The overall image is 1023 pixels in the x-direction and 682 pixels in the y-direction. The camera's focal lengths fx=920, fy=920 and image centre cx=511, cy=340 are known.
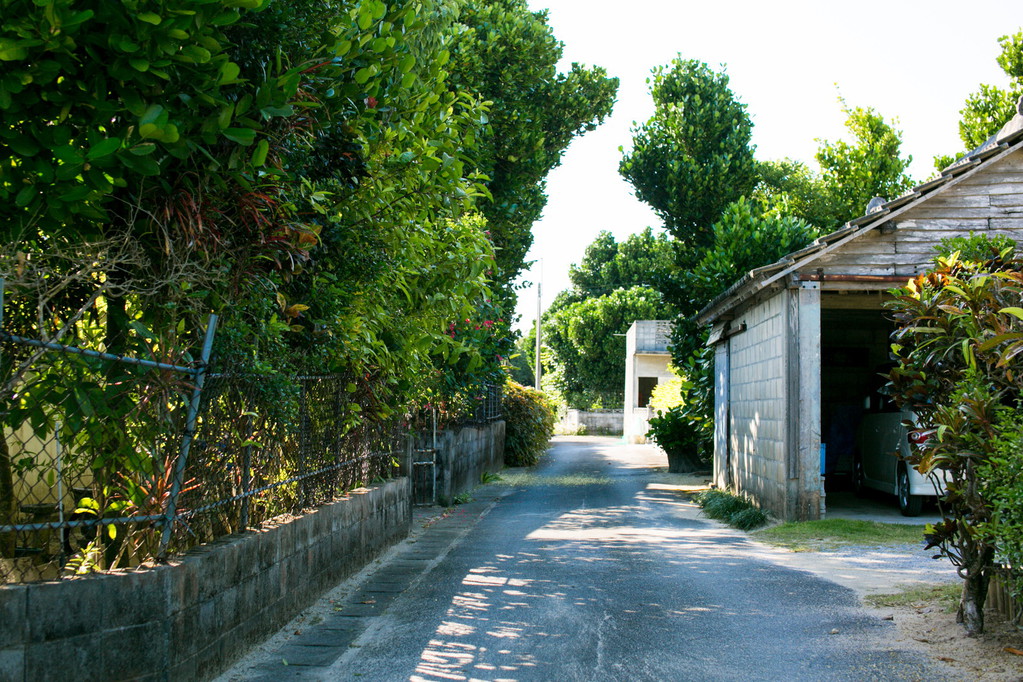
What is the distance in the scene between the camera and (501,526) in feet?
40.8

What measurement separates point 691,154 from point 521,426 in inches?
345

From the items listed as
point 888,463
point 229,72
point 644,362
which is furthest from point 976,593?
point 644,362

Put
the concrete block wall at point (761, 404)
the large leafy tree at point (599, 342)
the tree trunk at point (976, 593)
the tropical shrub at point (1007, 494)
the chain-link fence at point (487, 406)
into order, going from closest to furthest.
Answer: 1. the tropical shrub at point (1007, 494)
2. the tree trunk at point (976, 593)
3. the concrete block wall at point (761, 404)
4. the chain-link fence at point (487, 406)
5. the large leafy tree at point (599, 342)

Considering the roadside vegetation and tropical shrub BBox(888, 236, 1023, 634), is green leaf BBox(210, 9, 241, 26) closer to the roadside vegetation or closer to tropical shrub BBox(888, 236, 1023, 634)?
the roadside vegetation

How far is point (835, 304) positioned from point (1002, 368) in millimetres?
8459

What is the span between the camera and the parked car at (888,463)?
12.5 meters

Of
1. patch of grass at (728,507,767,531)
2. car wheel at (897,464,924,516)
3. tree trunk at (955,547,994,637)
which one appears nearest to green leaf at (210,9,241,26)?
tree trunk at (955,547,994,637)

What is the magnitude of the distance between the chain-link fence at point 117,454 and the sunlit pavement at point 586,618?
1.08 meters

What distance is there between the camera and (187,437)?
515 centimetres

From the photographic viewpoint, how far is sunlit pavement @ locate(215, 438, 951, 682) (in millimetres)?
5625

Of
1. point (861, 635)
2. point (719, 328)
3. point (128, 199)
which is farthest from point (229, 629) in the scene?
point (719, 328)

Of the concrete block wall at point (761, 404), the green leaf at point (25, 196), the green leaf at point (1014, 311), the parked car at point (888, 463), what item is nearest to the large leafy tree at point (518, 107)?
the concrete block wall at point (761, 404)

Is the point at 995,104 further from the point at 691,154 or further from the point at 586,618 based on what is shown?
the point at 586,618

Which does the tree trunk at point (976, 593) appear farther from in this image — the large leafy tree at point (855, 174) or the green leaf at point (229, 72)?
the large leafy tree at point (855, 174)
